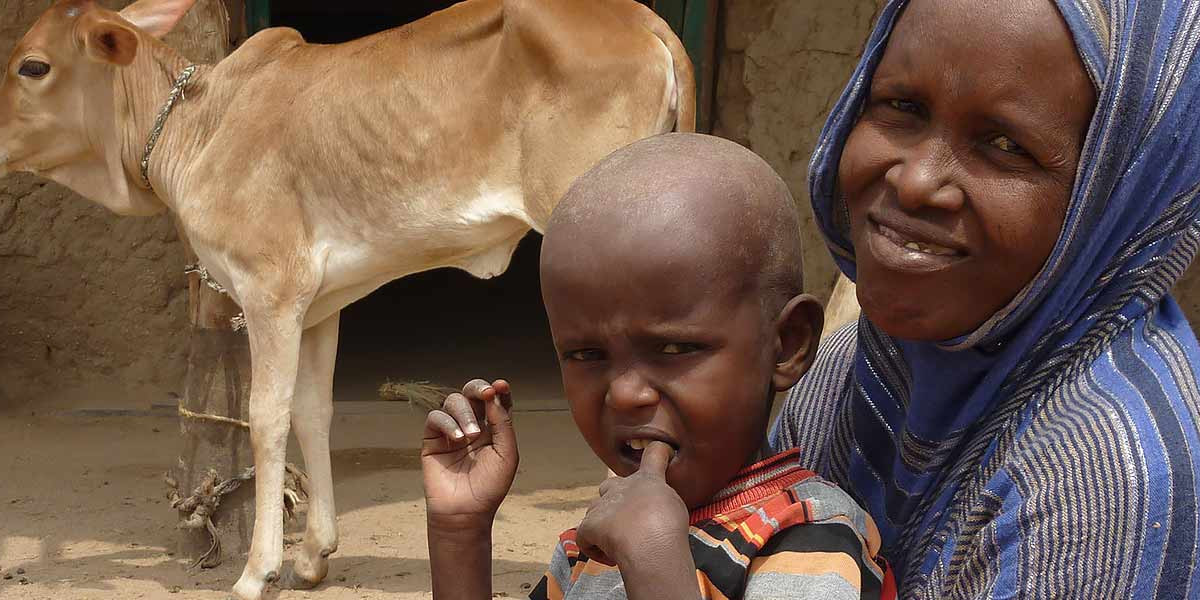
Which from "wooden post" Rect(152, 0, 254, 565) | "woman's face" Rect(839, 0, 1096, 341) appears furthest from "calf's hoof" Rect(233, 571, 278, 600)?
"woman's face" Rect(839, 0, 1096, 341)

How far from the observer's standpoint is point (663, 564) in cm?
144

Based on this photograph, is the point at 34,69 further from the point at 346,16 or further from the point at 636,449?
the point at 346,16

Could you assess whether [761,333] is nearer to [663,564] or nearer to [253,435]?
[663,564]

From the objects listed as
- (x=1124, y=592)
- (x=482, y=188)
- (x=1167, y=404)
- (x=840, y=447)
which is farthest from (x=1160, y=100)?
(x=482, y=188)

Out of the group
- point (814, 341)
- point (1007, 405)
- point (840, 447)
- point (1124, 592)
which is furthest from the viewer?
point (840, 447)

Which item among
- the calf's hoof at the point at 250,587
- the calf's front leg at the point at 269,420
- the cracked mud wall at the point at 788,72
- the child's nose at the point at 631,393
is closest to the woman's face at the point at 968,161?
the child's nose at the point at 631,393

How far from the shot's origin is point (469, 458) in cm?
185

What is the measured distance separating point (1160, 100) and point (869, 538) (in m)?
0.60

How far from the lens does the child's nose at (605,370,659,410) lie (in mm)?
1606

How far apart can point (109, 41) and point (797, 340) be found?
3.55m

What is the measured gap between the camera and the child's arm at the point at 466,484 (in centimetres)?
181

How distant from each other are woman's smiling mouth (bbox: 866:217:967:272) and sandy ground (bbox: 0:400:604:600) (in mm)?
3669

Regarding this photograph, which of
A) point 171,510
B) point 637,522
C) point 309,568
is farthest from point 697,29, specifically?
point 637,522

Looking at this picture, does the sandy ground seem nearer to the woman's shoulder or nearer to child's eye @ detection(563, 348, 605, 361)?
child's eye @ detection(563, 348, 605, 361)
